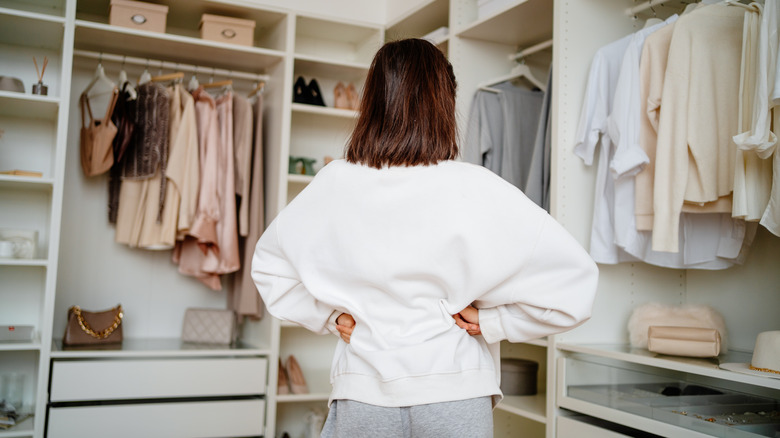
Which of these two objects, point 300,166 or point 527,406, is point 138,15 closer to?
point 300,166

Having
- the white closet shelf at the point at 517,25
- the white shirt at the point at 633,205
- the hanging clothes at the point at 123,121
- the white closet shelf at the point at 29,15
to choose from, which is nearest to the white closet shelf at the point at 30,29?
the white closet shelf at the point at 29,15

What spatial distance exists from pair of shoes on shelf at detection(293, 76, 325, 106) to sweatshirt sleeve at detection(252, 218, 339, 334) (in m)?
2.23

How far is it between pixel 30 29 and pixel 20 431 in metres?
1.75

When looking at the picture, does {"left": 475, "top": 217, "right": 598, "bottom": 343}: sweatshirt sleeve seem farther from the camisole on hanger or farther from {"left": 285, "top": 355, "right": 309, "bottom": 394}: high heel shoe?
the camisole on hanger

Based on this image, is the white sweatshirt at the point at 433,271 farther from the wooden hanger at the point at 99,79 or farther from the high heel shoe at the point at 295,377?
the wooden hanger at the point at 99,79

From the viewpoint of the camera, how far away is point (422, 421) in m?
1.19

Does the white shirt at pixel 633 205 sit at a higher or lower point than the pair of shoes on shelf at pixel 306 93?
lower

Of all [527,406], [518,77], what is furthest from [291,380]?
[518,77]

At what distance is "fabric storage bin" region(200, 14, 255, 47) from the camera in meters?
3.34

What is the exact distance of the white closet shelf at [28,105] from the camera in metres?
2.85

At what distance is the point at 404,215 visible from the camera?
1.21 meters

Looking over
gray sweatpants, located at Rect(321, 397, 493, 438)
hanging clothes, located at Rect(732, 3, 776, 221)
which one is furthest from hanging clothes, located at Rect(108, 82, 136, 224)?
hanging clothes, located at Rect(732, 3, 776, 221)

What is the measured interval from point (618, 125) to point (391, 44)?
1.25 metres

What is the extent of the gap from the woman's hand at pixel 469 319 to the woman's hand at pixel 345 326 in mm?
206
